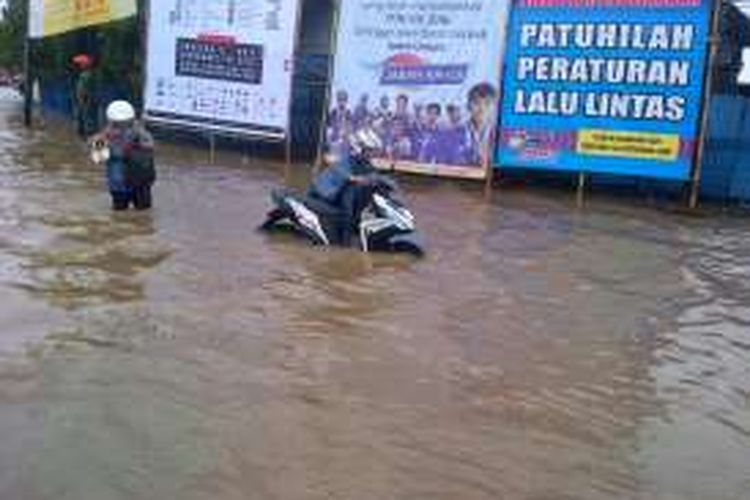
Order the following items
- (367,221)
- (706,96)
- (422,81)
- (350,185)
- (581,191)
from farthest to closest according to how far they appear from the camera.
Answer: (422,81), (581,191), (706,96), (350,185), (367,221)

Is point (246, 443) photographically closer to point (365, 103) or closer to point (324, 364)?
point (324, 364)

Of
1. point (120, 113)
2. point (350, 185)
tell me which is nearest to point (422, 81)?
point (120, 113)

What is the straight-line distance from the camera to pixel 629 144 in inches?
627

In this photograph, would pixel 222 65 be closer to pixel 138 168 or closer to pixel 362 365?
pixel 138 168

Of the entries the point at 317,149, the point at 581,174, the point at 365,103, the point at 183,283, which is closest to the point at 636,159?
the point at 581,174

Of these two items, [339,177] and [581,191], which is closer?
[339,177]

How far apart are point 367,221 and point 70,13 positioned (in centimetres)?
1368

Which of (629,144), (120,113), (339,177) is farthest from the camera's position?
(629,144)

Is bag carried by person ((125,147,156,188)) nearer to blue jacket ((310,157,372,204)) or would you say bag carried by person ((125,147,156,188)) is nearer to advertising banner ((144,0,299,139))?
blue jacket ((310,157,372,204))

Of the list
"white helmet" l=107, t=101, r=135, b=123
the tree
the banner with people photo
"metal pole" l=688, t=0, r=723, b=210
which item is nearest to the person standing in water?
"white helmet" l=107, t=101, r=135, b=123

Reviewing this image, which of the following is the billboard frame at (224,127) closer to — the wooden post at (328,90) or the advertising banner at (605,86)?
the wooden post at (328,90)

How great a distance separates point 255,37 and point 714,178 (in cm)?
701

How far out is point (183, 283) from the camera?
9.69 meters

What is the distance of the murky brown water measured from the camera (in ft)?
18.9
